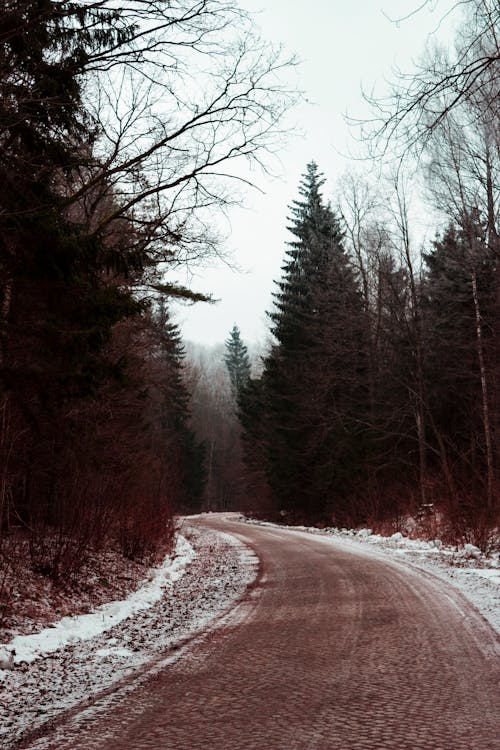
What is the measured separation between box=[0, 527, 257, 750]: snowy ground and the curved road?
381 mm

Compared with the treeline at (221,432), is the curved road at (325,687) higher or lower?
lower

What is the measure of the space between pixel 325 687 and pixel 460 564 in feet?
29.0

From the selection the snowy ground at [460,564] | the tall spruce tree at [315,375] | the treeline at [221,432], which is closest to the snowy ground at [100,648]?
the snowy ground at [460,564]

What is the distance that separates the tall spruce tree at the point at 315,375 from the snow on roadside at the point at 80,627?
17212 mm

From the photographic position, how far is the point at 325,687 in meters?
4.41

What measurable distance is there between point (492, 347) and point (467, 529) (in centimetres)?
618

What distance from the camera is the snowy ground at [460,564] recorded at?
312 inches

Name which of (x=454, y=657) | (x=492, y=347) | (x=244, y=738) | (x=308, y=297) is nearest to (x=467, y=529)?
(x=492, y=347)

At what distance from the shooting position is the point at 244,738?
137 inches

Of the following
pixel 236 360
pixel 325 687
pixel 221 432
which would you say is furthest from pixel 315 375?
→ pixel 236 360

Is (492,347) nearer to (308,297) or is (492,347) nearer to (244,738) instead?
(308,297)

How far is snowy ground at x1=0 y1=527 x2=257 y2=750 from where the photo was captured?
438cm

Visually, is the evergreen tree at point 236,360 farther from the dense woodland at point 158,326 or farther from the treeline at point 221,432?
the dense woodland at point 158,326

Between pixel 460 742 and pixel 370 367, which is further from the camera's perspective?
pixel 370 367
